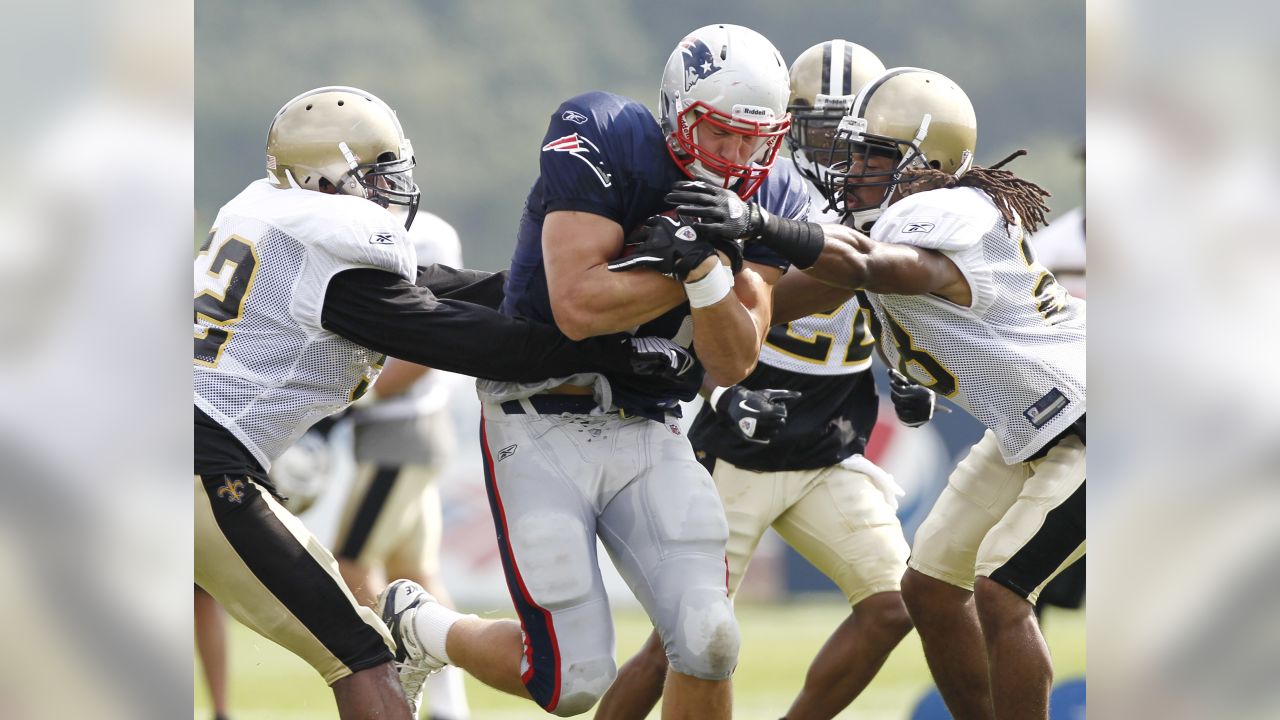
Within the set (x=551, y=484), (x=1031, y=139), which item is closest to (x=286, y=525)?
(x=551, y=484)

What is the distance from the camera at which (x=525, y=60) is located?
1096 centimetres

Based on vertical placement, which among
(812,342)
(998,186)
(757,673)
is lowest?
(757,673)

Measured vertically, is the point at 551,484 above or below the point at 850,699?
above

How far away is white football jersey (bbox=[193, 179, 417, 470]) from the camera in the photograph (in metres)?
2.98

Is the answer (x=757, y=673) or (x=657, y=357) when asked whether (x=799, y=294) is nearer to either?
(x=657, y=357)

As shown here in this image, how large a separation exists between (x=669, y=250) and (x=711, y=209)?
120 mm

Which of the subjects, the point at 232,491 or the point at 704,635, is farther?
the point at 704,635

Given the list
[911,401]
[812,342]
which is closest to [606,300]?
[812,342]

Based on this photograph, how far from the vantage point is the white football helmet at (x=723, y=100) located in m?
3.06
